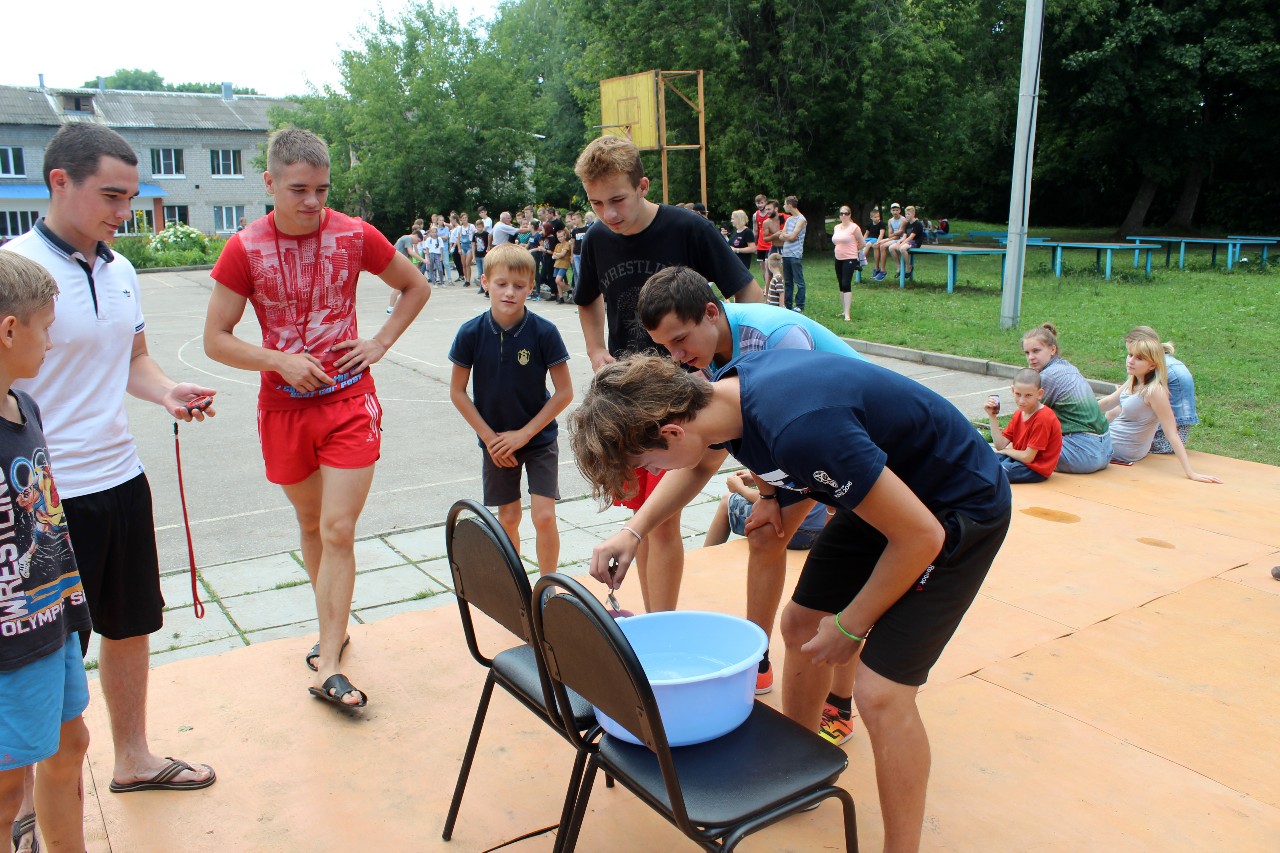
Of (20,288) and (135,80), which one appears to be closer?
(20,288)

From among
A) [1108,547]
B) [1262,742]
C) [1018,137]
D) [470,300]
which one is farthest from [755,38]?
[1262,742]

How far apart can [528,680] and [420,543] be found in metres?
2.93

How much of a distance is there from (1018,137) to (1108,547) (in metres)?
8.91

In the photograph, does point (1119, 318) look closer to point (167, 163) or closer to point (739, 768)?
point (739, 768)

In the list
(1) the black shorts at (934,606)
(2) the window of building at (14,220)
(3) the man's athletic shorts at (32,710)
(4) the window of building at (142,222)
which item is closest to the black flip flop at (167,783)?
(3) the man's athletic shorts at (32,710)

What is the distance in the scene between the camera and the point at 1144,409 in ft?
20.9

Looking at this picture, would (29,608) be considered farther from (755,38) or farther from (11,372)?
(755,38)

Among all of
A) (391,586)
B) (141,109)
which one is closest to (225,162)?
Answer: (141,109)

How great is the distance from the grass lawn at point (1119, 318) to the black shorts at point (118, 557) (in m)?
6.89

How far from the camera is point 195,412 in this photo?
2.95 metres

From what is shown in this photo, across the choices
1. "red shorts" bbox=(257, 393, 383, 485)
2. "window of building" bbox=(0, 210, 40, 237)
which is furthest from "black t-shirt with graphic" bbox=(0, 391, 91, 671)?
→ "window of building" bbox=(0, 210, 40, 237)

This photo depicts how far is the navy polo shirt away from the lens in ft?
13.4

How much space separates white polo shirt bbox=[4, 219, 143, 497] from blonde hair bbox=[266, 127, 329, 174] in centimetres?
70

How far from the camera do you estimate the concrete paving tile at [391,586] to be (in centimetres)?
448
